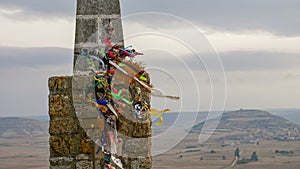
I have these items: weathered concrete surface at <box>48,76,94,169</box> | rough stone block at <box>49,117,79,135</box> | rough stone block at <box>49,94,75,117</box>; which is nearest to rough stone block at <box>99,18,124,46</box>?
weathered concrete surface at <box>48,76,94,169</box>

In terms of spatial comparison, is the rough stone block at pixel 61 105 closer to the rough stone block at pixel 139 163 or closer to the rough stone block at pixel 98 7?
the rough stone block at pixel 139 163

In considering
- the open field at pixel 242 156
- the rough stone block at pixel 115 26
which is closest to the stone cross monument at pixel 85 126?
the rough stone block at pixel 115 26

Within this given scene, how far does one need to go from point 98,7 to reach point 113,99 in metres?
0.87

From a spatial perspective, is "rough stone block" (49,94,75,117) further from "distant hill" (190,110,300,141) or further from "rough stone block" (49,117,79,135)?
"distant hill" (190,110,300,141)

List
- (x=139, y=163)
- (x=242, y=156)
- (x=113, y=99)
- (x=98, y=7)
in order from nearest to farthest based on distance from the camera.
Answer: (x=113, y=99) < (x=139, y=163) < (x=98, y=7) < (x=242, y=156)

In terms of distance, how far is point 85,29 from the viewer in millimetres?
5148

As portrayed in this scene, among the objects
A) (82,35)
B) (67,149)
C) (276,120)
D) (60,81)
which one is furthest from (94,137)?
(276,120)

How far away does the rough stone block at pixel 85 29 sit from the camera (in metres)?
5.13

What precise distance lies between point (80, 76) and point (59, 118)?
0.40 meters

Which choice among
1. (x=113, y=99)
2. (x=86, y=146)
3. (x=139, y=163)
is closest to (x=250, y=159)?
(x=139, y=163)

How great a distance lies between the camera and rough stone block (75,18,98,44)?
5.13m

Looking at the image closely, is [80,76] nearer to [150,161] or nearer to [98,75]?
[98,75]

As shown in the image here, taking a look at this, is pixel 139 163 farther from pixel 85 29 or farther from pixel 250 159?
pixel 250 159

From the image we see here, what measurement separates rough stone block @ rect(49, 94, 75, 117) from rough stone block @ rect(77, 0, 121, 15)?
0.78 meters
